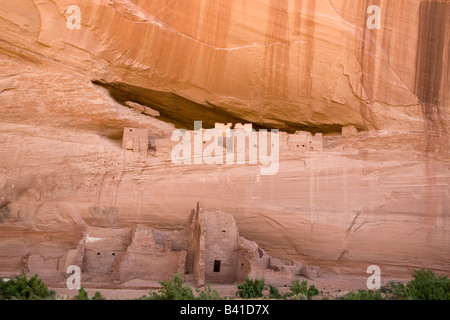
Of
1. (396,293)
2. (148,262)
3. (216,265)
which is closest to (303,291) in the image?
(396,293)

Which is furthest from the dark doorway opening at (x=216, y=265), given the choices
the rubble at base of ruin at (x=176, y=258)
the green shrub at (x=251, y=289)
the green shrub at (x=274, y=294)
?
the green shrub at (x=274, y=294)

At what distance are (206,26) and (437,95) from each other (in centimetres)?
644

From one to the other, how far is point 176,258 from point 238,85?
17.5 ft

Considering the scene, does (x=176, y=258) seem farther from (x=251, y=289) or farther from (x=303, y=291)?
(x=303, y=291)

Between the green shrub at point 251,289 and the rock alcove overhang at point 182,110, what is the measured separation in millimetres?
6403

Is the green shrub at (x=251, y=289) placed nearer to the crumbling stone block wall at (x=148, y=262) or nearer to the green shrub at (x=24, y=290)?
the crumbling stone block wall at (x=148, y=262)

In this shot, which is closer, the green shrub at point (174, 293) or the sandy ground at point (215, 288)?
the green shrub at point (174, 293)

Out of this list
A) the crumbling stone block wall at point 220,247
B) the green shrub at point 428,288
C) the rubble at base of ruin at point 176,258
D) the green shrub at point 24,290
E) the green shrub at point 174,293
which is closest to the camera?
the green shrub at point 174,293

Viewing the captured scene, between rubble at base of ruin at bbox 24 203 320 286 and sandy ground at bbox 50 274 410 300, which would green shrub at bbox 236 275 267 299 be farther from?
rubble at base of ruin at bbox 24 203 320 286

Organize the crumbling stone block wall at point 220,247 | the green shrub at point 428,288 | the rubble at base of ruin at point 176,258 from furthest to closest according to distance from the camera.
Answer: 1. the crumbling stone block wall at point 220,247
2. the rubble at base of ruin at point 176,258
3. the green shrub at point 428,288

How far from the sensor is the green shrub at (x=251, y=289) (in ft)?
35.4

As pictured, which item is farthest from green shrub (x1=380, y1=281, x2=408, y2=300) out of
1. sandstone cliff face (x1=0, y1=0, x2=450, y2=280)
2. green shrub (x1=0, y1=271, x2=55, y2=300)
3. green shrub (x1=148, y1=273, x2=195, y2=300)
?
green shrub (x1=0, y1=271, x2=55, y2=300)

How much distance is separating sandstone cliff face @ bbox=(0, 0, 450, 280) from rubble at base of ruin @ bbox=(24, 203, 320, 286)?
38.9 inches

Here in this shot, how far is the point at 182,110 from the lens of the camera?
16.7 meters
